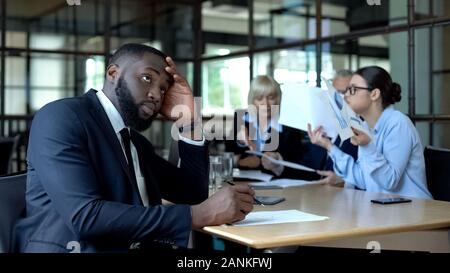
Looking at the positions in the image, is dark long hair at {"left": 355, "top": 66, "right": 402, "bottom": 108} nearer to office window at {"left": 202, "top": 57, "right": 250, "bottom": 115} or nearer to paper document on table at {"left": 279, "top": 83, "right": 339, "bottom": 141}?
paper document on table at {"left": 279, "top": 83, "right": 339, "bottom": 141}

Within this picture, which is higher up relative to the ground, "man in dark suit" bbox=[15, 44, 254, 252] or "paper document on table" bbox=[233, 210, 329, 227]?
"man in dark suit" bbox=[15, 44, 254, 252]

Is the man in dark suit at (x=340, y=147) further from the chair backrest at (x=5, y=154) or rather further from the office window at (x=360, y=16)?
the chair backrest at (x=5, y=154)

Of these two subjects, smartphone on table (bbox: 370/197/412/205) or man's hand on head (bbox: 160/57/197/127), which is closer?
man's hand on head (bbox: 160/57/197/127)

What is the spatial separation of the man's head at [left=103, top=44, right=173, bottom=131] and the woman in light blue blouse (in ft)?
3.29

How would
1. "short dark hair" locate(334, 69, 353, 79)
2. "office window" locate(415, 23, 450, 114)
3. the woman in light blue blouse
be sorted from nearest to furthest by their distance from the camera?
the woman in light blue blouse → "office window" locate(415, 23, 450, 114) → "short dark hair" locate(334, 69, 353, 79)

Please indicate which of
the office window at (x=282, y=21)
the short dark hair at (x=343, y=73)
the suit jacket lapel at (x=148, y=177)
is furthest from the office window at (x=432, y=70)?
the suit jacket lapel at (x=148, y=177)

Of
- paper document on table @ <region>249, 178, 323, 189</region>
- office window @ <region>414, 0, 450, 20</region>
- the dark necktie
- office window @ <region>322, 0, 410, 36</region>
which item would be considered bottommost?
paper document on table @ <region>249, 178, 323, 189</region>

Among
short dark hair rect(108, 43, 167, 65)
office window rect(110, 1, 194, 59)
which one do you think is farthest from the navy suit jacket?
office window rect(110, 1, 194, 59)

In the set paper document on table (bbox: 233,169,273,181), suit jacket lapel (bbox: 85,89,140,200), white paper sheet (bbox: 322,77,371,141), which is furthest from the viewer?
paper document on table (bbox: 233,169,273,181)

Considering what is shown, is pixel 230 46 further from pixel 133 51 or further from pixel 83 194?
pixel 83 194

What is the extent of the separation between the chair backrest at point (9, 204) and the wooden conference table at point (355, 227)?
0.60 meters

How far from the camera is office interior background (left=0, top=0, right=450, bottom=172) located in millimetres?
3180

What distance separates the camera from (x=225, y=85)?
5.03 metres
